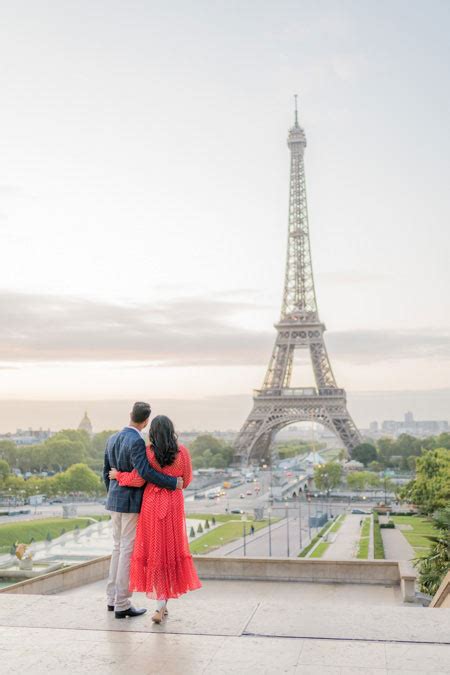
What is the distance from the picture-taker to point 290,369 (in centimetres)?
8262

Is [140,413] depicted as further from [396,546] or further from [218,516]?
[218,516]

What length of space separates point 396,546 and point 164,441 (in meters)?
35.6

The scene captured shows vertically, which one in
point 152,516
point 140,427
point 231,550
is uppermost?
point 140,427

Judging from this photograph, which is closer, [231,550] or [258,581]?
[258,581]

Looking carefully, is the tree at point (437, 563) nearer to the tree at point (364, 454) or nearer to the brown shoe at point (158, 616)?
the brown shoe at point (158, 616)

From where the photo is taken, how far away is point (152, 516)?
6.48 metres

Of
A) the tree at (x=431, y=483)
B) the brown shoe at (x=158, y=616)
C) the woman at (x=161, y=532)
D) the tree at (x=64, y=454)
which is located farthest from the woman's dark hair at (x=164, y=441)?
the tree at (x=64, y=454)

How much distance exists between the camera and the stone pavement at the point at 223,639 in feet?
16.8

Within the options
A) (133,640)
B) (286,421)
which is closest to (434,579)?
(133,640)

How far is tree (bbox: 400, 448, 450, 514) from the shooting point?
44656 millimetres

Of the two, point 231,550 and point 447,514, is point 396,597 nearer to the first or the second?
point 447,514

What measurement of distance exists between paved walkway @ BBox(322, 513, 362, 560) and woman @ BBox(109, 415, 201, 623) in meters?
24.8

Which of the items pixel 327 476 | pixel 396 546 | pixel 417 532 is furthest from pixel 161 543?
pixel 327 476

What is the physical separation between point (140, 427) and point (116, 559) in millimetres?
1235
